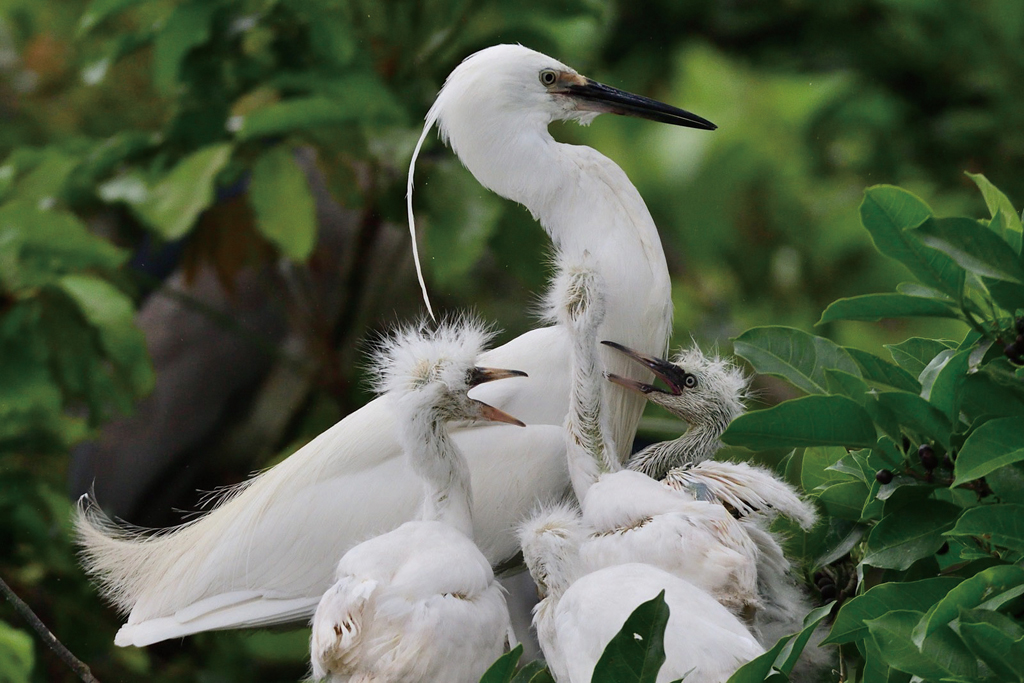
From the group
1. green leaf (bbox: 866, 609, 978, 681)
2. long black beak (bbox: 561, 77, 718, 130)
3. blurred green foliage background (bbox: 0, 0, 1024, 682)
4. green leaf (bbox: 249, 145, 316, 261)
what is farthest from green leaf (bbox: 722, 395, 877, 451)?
green leaf (bbox: 249, 145, 316, 261)

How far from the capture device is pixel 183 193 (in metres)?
1.96

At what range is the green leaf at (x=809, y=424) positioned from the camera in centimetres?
73

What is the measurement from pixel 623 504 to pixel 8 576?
1794mm

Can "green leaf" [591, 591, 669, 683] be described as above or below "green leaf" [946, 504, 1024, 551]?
below

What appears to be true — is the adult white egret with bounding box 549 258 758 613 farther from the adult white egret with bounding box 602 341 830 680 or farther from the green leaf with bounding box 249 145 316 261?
the green leaf with bounding box 249 145 316 261

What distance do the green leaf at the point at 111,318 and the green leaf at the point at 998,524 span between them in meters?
1.59

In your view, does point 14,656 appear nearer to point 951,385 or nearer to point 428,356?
point 428,356

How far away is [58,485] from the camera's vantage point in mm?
2250

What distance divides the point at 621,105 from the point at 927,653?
33.9 inches

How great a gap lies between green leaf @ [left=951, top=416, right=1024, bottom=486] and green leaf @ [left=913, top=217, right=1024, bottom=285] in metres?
0.10

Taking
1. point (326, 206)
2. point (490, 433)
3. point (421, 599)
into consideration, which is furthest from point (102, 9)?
point (421, 599)

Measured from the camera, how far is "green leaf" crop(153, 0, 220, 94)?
212cm

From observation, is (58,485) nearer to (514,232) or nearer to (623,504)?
(514,232)

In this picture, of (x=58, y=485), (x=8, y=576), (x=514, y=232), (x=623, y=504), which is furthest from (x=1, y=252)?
(x=623, y=504)
